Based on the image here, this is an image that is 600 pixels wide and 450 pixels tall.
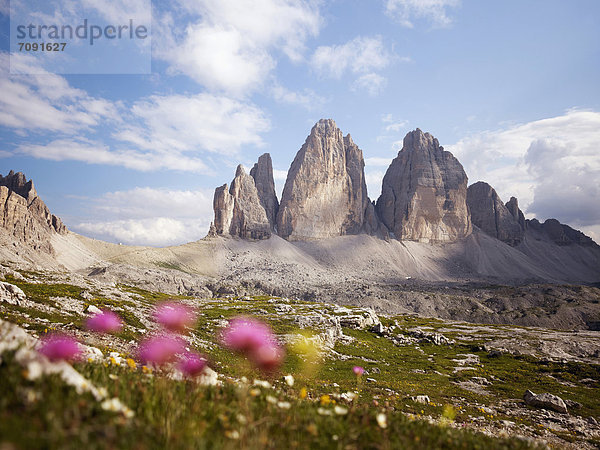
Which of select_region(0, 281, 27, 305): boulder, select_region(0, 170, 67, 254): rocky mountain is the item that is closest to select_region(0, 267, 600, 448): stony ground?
select_region(0, 281, 27, 305): boulder

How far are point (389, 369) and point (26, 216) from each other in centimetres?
16792

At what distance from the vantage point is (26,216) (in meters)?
138

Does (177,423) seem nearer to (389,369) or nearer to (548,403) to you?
(548,403)

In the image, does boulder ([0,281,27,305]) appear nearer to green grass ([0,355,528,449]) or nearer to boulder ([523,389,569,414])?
green grass ([0,355,528,449])

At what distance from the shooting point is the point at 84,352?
11.3 metres

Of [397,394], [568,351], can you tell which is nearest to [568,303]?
[568,351]

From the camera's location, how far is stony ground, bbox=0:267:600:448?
10.0m

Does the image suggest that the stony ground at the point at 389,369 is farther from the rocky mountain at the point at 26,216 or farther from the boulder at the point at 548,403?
the rocky mountain at the point at 26,216

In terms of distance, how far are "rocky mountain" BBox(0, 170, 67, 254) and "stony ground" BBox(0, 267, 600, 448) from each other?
126655mm

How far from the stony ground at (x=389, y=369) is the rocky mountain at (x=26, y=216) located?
4986 inches

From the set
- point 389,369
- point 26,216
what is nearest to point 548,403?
point 389,369

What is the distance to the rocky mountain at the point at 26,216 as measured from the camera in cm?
12900

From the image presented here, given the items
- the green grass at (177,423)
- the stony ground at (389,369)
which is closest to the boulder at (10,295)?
the stony ground at (389,369)

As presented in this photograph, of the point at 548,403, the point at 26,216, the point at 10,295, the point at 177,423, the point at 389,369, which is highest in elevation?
the point at 26,216
